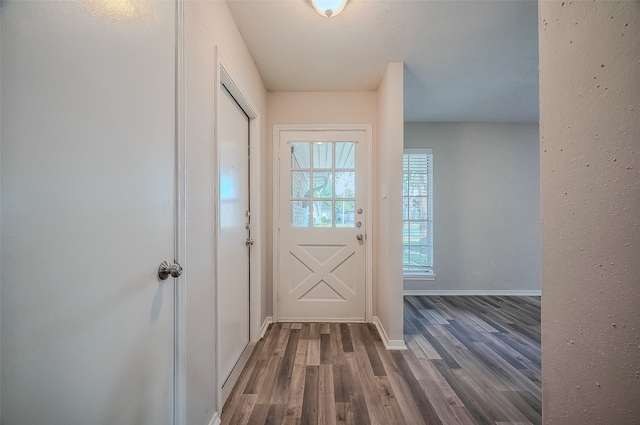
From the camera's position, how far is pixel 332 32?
5.72 ft

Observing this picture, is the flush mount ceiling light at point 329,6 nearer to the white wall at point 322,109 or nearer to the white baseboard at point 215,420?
the white wall at point 322,109

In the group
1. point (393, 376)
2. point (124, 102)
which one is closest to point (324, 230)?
point (393, 376)

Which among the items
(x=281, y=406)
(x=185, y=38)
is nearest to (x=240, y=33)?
(x=185, y=38)

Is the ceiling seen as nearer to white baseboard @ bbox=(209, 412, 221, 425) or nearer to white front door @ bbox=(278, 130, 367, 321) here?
white front door @ bbox=(278, 130, 367, 321)

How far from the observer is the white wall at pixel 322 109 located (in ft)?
8.48

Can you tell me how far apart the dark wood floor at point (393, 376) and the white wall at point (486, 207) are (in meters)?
0.94

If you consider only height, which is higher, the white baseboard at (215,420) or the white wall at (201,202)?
the white wall at (201,202)

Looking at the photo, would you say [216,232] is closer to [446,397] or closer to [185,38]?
[185,38]

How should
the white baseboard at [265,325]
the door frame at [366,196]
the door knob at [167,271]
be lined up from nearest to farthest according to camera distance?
the door knob at [167,271] → the white baseboard at [265,325] → the door frame at [366,196]

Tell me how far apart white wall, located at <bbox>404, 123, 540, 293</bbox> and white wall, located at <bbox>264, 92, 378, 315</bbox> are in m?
1.51

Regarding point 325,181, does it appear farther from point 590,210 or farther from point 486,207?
point 486,207

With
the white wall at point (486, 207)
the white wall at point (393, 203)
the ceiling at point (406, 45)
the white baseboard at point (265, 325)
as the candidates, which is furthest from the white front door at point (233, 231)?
the white wall at point (486, 207)

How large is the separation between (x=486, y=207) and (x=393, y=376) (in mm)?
2867

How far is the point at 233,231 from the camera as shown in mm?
1811
